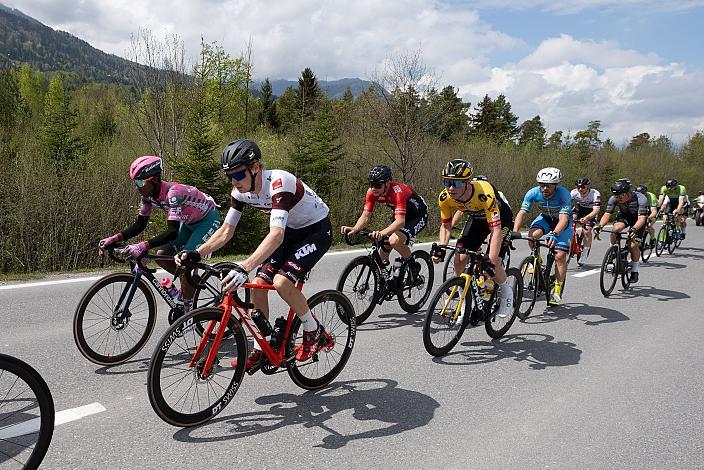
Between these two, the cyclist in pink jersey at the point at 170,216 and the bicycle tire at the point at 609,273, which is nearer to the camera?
the cyclist in pink jersey at the point at 170,216

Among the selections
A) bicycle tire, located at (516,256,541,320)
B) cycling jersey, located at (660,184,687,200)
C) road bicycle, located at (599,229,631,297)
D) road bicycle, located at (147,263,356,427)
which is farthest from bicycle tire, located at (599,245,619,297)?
cycling jersey, located at (660,184,687,200)

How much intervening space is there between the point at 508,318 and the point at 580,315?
1.78m

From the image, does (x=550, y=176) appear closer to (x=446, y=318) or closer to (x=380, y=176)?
(x=380, y=176)

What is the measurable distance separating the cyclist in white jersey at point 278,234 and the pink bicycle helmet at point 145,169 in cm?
119

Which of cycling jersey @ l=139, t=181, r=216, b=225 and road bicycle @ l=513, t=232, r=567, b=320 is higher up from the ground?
cycling jersey @ l=139, t=181, r=216, b=225

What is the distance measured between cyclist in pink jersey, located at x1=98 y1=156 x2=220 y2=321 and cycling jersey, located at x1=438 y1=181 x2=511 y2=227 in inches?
103

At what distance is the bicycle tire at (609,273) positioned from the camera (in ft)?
27.7

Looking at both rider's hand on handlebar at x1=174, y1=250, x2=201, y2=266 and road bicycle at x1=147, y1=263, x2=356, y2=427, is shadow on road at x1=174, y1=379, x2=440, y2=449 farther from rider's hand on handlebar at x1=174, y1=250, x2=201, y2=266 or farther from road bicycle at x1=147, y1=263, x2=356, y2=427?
rider's hand on handlebar at x1=174, y1=250, x2=201, y2=266

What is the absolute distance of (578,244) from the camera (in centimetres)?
1086

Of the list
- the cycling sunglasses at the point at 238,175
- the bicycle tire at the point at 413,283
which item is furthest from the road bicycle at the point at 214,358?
the bicycle tire at the point at 413,283

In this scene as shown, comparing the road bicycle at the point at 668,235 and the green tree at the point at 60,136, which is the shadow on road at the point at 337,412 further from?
the green tree at the point at 60,136

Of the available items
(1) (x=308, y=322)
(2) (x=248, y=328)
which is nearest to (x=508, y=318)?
(1) (x=308, y=322)

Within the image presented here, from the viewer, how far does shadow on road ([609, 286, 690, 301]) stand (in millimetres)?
8586

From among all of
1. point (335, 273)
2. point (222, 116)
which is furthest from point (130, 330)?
point (222, 116)
